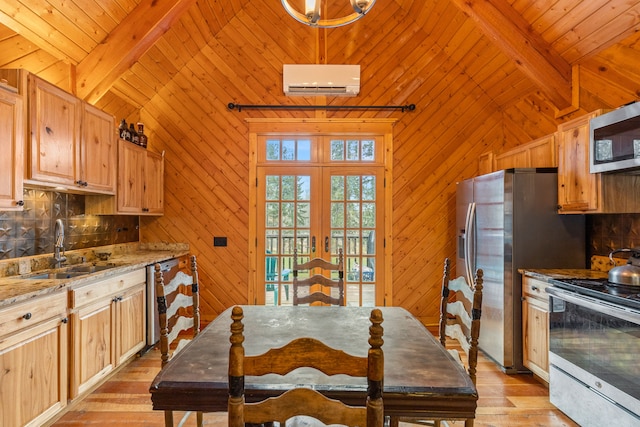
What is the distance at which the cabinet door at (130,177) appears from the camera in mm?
3566

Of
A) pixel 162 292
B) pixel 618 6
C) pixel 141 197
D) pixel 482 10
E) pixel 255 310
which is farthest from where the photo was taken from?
pixel 141 197

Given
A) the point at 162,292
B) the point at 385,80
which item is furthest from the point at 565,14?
the point at 162,292

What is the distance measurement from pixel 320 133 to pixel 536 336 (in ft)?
9.90

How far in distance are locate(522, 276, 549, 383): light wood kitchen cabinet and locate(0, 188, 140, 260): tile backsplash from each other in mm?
3949

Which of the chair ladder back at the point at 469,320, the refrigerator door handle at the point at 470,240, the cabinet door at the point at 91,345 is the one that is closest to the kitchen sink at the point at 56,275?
the cabinet door at the point at 91,345

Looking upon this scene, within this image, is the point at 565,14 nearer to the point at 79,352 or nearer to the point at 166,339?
the point at 166,339

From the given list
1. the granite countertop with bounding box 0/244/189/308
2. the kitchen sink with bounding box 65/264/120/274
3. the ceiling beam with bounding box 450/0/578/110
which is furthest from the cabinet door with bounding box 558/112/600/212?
the kitchen sink with bounding box 65/264/120/274

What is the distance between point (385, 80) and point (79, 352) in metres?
4.03

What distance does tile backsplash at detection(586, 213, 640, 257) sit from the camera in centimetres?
282

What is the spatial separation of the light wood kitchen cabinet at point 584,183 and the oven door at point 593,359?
74cm

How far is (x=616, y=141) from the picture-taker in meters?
2.45

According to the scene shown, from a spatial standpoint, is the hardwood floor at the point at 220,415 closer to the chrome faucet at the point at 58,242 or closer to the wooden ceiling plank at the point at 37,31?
the chrome faucet at the point at 58,242

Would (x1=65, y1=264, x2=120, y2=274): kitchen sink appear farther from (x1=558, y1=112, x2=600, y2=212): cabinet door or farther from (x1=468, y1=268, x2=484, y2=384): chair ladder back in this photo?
(x1=558, y1=112, x2=600, y2=212): cabinet door

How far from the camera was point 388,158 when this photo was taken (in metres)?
4.47
